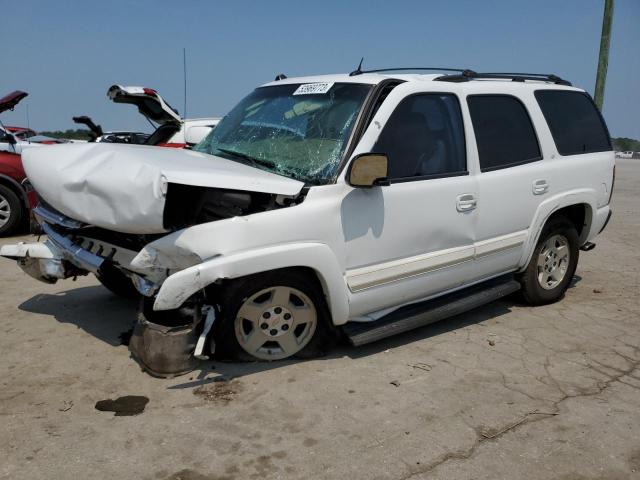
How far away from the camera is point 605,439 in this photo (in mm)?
3094

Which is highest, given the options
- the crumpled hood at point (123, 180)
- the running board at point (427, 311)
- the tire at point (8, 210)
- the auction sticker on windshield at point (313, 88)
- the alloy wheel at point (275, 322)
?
the auction sticker on windshield at point (313, 88)

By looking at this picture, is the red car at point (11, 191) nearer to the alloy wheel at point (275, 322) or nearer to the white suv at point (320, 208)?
the white suv at point (320, 208)

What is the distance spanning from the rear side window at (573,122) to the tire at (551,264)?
2.28 ft

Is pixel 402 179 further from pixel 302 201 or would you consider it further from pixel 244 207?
pixel 244 207

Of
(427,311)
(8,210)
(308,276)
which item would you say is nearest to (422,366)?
(427,311)

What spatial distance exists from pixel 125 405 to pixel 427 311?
7.04 feet

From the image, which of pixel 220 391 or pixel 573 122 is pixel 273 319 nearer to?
pixel 220 391

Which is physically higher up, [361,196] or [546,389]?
[361,196]

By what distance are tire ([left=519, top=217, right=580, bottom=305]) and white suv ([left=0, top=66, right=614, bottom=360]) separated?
9.8 inches

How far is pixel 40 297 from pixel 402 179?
3470 millimetres

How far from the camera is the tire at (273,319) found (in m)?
3.53

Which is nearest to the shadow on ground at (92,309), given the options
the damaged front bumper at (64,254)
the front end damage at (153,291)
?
the damaged front bumper at (64,254)

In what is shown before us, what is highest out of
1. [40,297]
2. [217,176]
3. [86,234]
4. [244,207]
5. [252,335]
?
[217,176]

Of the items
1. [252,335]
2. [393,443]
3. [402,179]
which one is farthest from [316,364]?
[402,179]
